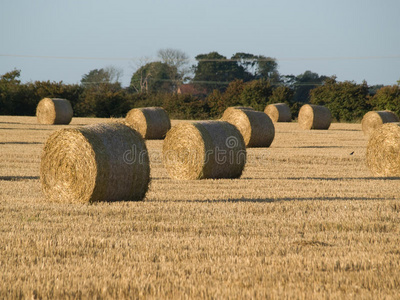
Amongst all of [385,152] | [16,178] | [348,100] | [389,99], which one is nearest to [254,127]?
[385,152]

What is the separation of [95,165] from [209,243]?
3532 mm

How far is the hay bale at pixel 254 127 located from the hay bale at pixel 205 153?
8208mm

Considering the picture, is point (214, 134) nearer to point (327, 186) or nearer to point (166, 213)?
point (327, 186)

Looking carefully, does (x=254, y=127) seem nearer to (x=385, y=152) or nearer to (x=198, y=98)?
Answer: (x=385, y=152)

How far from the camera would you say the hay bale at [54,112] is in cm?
3638

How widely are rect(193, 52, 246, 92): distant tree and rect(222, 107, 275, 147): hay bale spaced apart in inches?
2721

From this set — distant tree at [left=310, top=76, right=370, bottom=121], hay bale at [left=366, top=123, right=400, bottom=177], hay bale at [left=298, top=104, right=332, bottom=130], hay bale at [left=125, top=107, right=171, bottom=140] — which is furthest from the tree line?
hay bale at [left=366, top=123, right=400, bottom=177]

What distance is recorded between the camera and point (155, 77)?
92125 millimetres

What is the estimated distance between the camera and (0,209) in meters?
9.29

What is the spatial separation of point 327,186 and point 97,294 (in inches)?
318

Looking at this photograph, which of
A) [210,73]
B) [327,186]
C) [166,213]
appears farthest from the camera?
[210,73]

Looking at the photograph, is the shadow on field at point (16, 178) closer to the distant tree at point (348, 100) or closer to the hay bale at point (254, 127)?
the hay bale at point (254, 127)

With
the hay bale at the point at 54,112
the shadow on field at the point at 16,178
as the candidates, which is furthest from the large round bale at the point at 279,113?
the shadow on field at the point at 16,178

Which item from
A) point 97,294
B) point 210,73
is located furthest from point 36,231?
point 210,73
